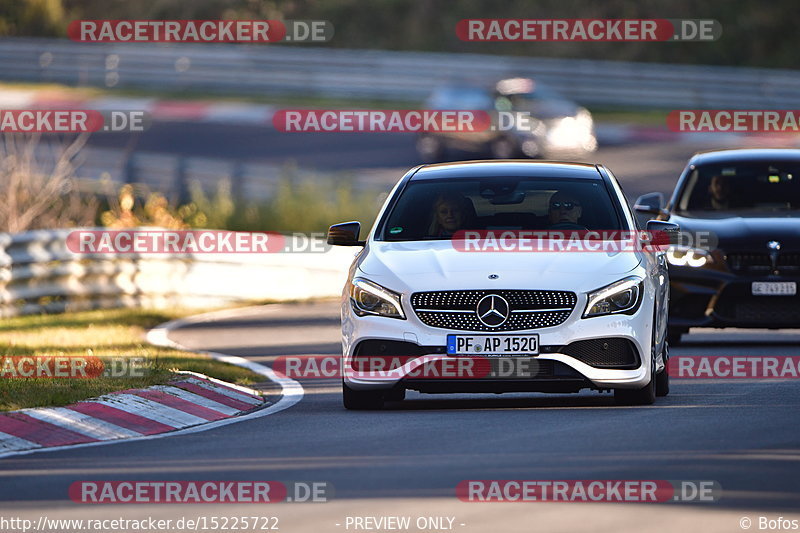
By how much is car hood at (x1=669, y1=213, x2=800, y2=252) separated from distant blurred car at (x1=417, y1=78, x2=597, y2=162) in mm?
18885

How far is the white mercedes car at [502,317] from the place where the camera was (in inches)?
444

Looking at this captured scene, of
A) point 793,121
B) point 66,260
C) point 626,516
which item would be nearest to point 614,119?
point 793,121

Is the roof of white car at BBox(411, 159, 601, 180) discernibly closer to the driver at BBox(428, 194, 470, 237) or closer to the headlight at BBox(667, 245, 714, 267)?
the driver at BBox(428, 194, 470, 237)

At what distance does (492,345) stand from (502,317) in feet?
0.62

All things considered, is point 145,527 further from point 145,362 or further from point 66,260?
point 66,260

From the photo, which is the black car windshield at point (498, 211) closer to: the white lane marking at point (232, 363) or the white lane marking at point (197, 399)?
the white lane marking at point (232, 363)

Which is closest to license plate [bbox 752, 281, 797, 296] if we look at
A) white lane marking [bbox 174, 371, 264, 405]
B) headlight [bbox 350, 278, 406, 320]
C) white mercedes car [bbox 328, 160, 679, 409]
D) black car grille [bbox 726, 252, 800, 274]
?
black car grille [bbox 726, 252, 800, 274]

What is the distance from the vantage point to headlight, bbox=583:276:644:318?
11.4m

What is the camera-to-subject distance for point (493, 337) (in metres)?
11.3

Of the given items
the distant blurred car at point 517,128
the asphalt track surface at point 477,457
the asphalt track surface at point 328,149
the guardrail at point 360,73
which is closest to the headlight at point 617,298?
the asphalt track surface at point 477,457

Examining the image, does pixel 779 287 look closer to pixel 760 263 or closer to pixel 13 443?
pixel 760 263

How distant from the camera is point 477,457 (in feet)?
31.2

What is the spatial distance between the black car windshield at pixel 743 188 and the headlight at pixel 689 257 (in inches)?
36.2

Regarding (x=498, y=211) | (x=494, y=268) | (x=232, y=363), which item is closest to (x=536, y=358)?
(x=494, y=268)
